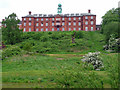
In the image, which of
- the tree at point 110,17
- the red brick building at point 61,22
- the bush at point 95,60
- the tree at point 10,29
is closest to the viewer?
the bush at point 95,60

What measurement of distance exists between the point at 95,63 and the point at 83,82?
400 inches

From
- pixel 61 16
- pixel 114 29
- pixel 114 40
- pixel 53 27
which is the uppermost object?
pixel 61 16

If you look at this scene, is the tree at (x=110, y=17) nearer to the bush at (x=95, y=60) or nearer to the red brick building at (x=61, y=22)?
the red brick building at (x=61, y=22)

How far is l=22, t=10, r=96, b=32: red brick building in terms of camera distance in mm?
69250

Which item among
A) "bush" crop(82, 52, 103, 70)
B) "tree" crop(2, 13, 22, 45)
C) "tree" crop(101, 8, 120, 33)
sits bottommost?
"bush" crop(82, 52, 103, 70)

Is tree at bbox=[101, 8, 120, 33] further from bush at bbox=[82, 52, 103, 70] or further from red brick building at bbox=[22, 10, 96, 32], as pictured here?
bush at bbox=[82, 52, 103, 70]

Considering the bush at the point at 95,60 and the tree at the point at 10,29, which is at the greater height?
the tree at the point at 10,29

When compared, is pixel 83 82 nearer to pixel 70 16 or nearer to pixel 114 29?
pixel 114 29

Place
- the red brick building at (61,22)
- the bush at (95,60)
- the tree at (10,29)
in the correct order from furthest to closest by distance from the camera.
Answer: the red brick building at (61,22) → the tree at (10,29) → the bush at (95,60)

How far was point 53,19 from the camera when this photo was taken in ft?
233

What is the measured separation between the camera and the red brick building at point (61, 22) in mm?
69250

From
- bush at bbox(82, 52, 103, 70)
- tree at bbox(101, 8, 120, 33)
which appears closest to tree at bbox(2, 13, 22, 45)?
Answer: bush at bbox(82, 52, 103, 70)

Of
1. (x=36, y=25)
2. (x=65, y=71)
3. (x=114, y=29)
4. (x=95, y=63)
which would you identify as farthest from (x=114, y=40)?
(x=36, y=25)

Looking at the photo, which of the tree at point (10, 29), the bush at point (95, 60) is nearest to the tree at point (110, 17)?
the tree at point (10, 29)
